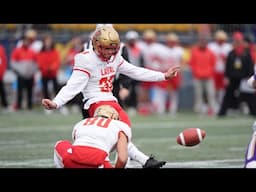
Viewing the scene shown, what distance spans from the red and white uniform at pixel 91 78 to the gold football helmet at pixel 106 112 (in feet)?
0.67

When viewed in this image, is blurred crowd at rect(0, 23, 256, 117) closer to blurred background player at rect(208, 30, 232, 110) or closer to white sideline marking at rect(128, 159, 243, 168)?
blurred background player at rect(208, 30, 232, 110)

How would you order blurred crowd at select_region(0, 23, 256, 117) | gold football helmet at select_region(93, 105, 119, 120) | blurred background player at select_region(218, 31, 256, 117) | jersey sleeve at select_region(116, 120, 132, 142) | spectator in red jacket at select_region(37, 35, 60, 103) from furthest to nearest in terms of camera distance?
spectator in red jacket at select_region(37, 35, 60, 103) < blurred crowd at select_region(0, 23, 256, 117) < blurred background player at select_region(218, 31, 256, 117) < gold football helmet at select_region(93, 105, 119, 120) < jersey sleeve at select_region(116, 120, 132, 142)

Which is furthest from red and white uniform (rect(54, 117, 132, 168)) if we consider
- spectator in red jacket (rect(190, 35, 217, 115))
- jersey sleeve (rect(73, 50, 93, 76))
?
spectator in red jacket (rect(190, 35, 217, 115))

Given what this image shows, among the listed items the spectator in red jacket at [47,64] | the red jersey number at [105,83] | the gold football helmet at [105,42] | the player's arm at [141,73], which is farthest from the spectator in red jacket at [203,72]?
the gold football helmet at [105,42]

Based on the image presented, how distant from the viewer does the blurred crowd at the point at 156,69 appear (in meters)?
17.4

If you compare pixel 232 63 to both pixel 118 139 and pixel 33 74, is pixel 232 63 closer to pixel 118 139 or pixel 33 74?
pixel 33 74

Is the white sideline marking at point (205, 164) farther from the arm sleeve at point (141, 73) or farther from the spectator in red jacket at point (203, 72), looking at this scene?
the spectator in red jacket at point (203, 72)

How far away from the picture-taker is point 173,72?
812cm

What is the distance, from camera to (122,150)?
710 cm

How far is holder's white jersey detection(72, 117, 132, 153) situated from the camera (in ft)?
23.0

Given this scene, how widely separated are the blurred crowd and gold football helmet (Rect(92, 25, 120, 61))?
912cm

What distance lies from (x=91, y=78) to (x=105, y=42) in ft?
1.51
